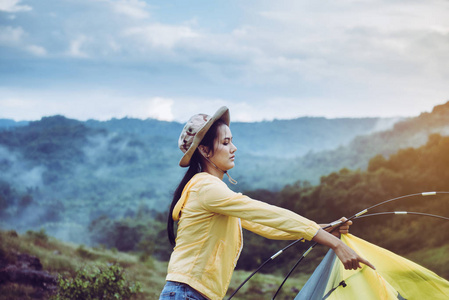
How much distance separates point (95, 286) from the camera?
514 cm

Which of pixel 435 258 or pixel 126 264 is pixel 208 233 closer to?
pixel 435 258

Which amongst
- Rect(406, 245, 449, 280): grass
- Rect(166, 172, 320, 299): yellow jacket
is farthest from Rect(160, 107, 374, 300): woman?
Rect(406, 245, 449, 280): grass

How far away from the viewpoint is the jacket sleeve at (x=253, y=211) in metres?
1.85

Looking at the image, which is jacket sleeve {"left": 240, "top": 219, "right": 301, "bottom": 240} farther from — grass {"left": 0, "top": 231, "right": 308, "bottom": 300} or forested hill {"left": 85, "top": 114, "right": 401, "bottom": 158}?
forested hill {"left": 85, "top": 114, "right": 401, "bottom": 158}

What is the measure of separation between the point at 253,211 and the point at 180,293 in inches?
17.9

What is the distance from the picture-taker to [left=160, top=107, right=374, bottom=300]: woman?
1.88 m

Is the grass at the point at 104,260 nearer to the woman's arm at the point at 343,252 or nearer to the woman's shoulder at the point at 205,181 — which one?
the woman's shoulder at the point at 205,181

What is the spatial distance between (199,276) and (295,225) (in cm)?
47

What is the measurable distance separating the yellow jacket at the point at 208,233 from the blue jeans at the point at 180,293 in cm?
3

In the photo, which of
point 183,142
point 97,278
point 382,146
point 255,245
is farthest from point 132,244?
point 183,142

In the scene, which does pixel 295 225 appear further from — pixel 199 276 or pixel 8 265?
pixel 8 265

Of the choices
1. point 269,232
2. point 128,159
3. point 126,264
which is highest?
point 269,232

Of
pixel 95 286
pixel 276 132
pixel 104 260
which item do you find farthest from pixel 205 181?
pixel 276 132

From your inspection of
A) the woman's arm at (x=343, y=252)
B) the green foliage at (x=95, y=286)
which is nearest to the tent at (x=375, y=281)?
the woman's arm at (x=343, y=252)
